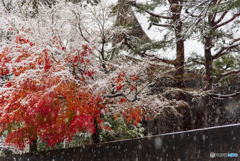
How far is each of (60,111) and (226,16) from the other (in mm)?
8101

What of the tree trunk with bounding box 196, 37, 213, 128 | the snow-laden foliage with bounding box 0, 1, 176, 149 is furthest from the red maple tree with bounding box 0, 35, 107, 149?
the tree trunk with bounding box 196, 37, 213, 128

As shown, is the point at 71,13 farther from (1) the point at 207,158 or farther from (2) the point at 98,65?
(1) the point at 207,158

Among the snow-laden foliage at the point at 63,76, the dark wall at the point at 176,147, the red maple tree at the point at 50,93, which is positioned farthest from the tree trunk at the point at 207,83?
the dark wall at the point at 176,147

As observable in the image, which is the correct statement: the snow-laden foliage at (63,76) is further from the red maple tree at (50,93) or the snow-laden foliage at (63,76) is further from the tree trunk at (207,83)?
the tree trunk at (207,83)

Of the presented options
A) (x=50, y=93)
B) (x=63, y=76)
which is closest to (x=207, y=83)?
(x=63, y=76)

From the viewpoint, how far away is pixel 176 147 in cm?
396

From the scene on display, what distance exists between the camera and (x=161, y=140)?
430 centimetres

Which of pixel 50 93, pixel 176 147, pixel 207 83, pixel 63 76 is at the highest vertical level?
pixel 207 83

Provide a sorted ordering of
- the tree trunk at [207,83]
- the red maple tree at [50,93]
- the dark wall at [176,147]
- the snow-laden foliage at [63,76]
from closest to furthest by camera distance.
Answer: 1. the dark wall at [176,147]
2. the red maple tree at [50,93]
3. the snow-laden foliage at [63,76]
4. the tree trunk at [207,83]

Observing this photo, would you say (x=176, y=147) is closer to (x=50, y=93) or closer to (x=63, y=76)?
(x=63, y=76)

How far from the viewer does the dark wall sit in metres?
3.39

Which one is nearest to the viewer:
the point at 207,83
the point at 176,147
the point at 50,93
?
the point at 176,147

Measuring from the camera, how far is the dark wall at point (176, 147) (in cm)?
339

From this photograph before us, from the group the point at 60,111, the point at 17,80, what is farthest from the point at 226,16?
the point at 17,80
